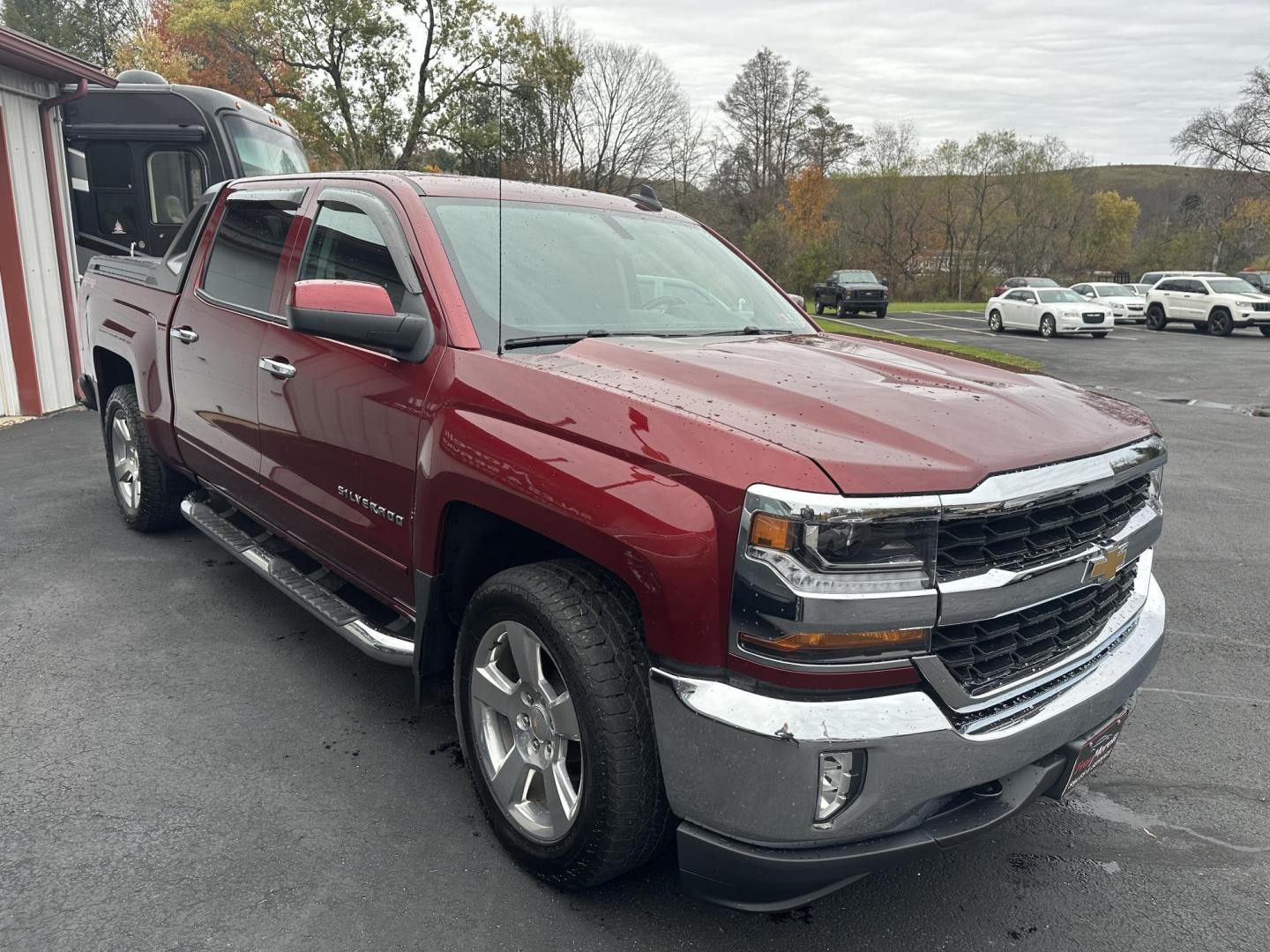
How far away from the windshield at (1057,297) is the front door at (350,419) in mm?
28198

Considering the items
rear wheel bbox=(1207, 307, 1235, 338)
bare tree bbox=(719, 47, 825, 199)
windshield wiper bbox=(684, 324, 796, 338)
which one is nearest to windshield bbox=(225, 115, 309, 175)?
windshield wiper bbox=(684, 324, 796, 338)

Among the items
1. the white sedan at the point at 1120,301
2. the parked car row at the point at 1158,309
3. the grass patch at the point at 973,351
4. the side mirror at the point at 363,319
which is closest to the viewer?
the side mirror at the point at 363,319

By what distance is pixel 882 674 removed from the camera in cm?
194

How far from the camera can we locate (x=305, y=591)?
361cm

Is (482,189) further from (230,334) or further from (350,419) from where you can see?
(230,334)

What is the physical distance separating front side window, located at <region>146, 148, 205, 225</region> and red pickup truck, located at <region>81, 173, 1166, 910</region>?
31.2 feet

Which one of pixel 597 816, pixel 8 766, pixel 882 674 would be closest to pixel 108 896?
pixel 8 766

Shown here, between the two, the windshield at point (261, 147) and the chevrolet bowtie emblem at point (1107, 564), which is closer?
the chevrolet bowtie emblem at point (1107, 564)

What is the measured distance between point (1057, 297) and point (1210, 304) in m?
5.22

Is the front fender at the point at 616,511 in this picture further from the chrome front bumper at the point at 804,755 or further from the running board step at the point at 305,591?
the running board step at the point at 305,591

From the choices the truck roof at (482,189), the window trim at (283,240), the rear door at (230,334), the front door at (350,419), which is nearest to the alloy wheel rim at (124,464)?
the rear door at (230,334)

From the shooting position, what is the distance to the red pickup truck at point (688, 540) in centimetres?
192

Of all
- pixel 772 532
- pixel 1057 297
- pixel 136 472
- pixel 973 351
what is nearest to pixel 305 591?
pixel 772 532

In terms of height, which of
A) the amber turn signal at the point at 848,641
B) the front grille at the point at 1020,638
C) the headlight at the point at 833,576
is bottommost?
the front grille at the point at 1020,638
